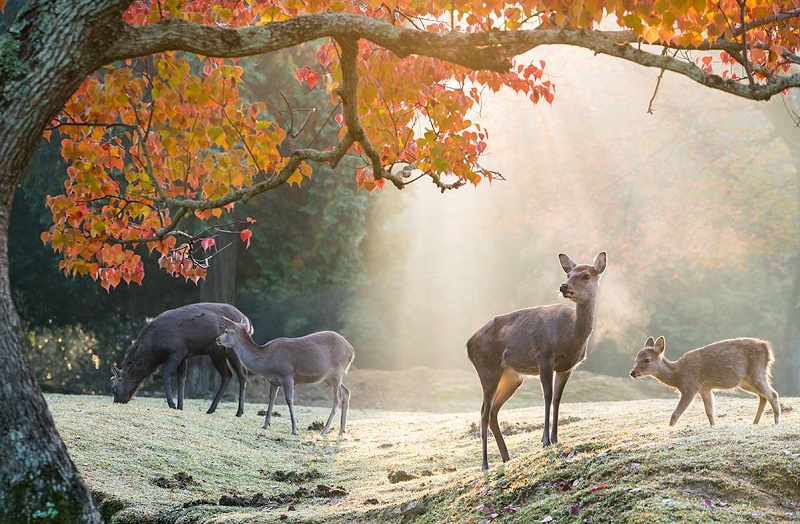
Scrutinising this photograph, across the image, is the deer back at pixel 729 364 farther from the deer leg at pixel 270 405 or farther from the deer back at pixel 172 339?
the deer back at pixel 172 339

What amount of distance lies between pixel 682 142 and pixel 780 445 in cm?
2290

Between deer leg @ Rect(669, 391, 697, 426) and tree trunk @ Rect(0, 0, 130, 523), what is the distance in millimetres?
6802

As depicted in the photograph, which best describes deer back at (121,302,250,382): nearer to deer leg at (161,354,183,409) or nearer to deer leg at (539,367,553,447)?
deer leg at (161,354,183,409)

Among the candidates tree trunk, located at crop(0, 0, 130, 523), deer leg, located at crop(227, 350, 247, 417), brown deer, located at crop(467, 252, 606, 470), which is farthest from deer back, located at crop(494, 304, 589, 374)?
deer leg, located at crop(227, 350, 247, 417)

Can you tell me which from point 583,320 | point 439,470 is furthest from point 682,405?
point 439,470

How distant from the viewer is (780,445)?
20.8 ft

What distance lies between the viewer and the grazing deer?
14.0 m

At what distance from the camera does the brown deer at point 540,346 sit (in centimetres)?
844

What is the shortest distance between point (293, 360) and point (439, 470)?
506 cm

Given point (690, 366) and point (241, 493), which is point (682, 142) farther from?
point (241, 493)

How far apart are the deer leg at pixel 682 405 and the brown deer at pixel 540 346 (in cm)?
189

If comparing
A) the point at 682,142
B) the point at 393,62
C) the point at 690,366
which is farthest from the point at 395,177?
the point at 682,142

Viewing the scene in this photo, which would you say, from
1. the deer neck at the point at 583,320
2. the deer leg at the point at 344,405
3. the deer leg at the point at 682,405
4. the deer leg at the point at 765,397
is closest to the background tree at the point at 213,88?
the deer neck at the point at 583,320

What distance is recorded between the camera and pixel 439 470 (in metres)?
9.59
